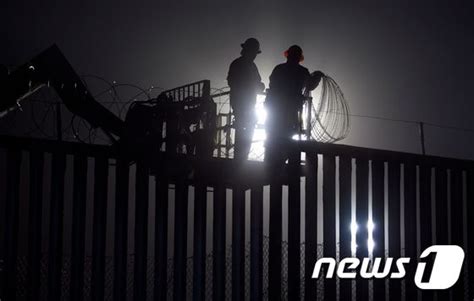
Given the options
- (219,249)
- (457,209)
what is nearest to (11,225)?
(219,249)

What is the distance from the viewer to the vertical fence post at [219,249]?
13844mm

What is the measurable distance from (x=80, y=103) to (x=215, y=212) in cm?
436

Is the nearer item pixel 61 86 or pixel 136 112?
pixel 136 112

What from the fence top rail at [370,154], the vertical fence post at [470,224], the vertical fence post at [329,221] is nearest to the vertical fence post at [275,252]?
the vertical fence post at [329,221]

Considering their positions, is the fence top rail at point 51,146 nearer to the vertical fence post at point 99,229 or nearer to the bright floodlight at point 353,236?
the vertical fence post at point 99,229

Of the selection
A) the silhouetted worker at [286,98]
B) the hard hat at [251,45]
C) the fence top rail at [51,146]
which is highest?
the hard hat at [251,45]

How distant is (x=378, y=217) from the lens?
15.9 metres

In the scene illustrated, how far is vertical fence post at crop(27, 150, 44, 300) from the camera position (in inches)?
475

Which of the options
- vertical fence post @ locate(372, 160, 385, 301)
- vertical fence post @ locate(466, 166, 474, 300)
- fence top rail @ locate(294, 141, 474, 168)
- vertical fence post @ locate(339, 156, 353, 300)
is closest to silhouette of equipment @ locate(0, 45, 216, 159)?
fence top rail @ locate(294, 141, 474, 168)

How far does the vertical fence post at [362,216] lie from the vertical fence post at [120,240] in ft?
18.3

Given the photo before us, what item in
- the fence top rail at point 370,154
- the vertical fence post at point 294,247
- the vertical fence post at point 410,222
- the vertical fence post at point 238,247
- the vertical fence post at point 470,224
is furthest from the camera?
the vertical fence post at point 470,224

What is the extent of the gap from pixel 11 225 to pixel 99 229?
1.59m

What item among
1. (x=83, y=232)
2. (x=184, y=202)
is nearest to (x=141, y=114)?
(x=184, y=202)

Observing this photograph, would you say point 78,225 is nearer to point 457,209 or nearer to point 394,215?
point 394,215
